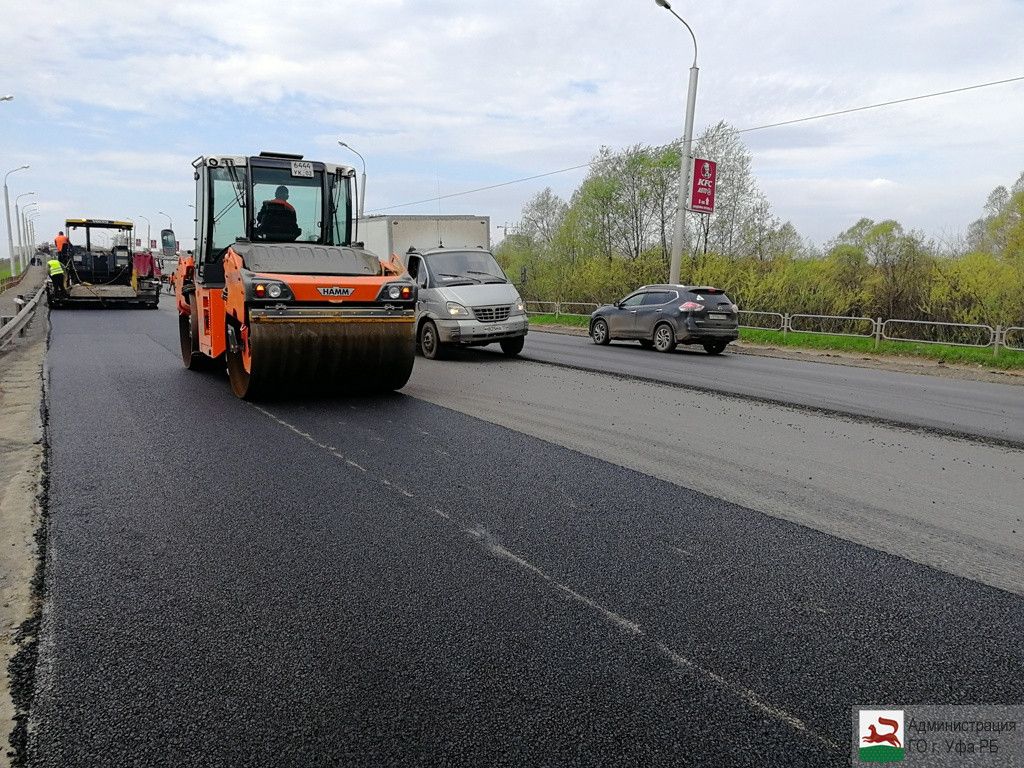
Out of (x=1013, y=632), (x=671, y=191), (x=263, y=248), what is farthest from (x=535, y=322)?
(x=1013, y=632)

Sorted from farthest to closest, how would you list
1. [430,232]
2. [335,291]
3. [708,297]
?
[430,232]
[708,297]
[335,291]

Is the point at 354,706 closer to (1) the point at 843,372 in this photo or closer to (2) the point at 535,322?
(1) the point at 843,372

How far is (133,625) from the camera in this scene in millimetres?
3557

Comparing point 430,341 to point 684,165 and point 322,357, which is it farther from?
point 684,165

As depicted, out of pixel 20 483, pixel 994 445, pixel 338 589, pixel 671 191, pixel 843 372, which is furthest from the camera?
pixel 671 191

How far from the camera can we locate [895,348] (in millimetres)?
19453

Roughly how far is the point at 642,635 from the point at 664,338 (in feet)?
52.7

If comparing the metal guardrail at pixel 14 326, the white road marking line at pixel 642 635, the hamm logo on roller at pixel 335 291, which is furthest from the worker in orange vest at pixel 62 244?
the white road marking line at pixel 642 635

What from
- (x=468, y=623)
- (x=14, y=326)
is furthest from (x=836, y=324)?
(x=468, y=623)

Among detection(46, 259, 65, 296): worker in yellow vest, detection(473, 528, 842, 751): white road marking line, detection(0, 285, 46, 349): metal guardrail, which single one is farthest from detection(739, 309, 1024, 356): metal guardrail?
detection(46, 259, 65, 296): worker in yellow vest

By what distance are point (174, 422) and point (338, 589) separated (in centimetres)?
508

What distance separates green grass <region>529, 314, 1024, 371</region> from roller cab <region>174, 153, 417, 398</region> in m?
13.8

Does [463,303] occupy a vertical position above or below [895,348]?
above

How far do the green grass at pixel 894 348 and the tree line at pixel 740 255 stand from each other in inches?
70.5
